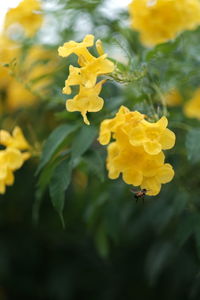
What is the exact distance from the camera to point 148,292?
8.84 ft

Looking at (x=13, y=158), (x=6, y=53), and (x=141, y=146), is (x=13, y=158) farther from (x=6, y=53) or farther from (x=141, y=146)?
(x=6, y=53)

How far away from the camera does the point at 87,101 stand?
119cm

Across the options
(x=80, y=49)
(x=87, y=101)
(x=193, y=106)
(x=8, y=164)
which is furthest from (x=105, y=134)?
(x=193, y=106)

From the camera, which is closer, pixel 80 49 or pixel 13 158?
pixel 80 49

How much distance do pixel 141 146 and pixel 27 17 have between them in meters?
1.17

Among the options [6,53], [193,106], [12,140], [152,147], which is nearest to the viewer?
[152,147]

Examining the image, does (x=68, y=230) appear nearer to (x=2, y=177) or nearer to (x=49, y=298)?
(x=49, y=298)

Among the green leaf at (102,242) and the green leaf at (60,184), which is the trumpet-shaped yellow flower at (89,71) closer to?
the green leaf at (60,184)

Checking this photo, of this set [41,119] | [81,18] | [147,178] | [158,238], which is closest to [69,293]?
[158,238]

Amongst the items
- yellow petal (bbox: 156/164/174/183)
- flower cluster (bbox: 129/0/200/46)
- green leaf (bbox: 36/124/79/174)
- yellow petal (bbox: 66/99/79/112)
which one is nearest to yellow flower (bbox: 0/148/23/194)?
green leaf (bbox: 36/124/79/174)

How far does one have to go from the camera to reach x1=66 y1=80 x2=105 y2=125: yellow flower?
118 centimetres

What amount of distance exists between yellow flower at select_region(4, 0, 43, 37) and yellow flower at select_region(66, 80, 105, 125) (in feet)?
2.55

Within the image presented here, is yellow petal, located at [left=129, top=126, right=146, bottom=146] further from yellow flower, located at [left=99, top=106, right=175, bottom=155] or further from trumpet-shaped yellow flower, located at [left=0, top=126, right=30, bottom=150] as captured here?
trumpet-shaped yellow flower, located at [left=0, top=126, right=30, bottom=150]

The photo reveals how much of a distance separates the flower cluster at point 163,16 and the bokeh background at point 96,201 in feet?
0.19
